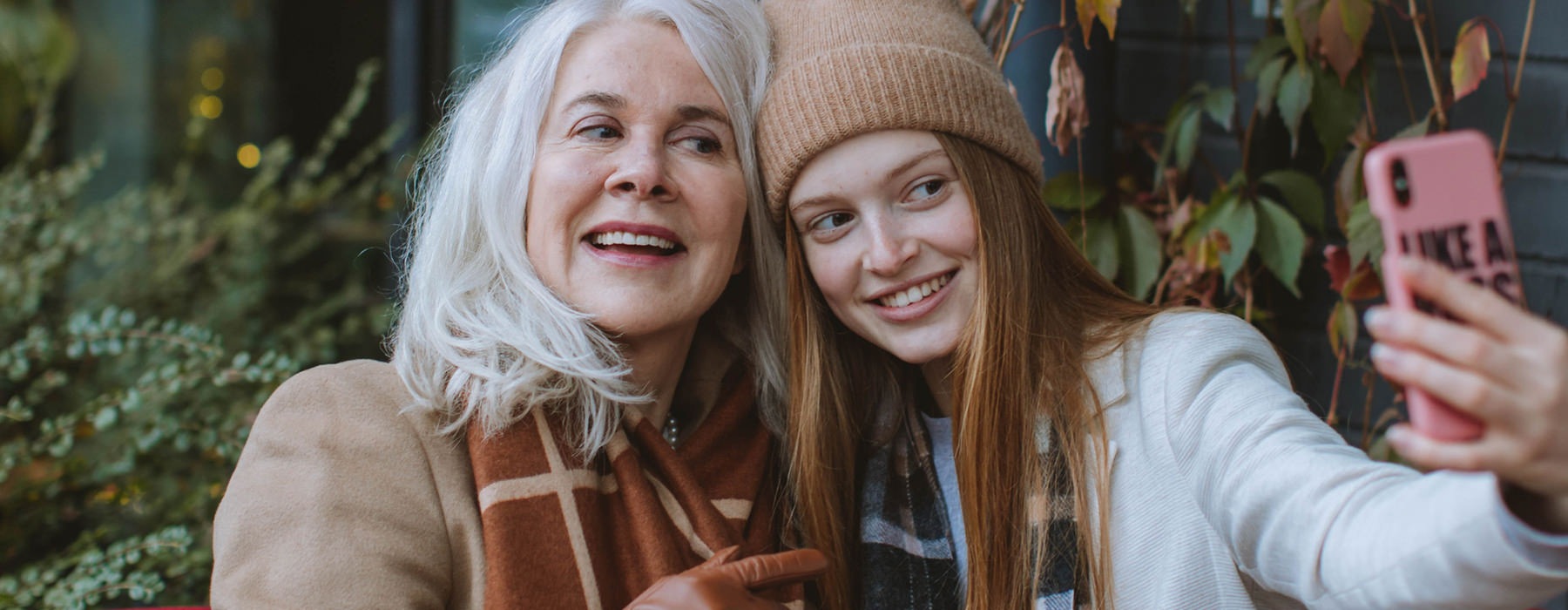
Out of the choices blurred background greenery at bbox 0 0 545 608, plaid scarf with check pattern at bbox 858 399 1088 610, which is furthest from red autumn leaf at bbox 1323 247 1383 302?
blurred background greenery at bbox 0 0 545 608

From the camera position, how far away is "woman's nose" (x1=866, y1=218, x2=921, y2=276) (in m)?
1.57

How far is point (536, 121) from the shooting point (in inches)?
65.5

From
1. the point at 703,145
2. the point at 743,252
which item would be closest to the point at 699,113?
the point at 703,145

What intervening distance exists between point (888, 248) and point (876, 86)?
22 centimetres

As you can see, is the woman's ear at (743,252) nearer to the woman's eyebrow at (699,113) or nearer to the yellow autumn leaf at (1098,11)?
the woman's eyebrow at (699,113)

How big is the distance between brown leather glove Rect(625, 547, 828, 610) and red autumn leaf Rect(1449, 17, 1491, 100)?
1213 millimetres

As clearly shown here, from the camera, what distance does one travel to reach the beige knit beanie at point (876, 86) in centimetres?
159

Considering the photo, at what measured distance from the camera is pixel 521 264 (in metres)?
1.65

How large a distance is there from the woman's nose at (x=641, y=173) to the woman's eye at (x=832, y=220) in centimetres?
21

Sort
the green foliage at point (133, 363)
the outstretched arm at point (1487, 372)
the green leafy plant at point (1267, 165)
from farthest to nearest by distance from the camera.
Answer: the green foliage at point (133, 363) < the green leafy plant at point (1267, 165) < the outstretched arm at point (1487, 372)

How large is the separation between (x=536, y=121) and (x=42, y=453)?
4.37ft

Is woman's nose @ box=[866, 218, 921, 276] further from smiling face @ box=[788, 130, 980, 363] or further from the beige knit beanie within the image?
the beige knit beanie

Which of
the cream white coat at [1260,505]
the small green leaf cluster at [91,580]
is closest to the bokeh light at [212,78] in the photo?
the small green leaf cluster at [91,580]

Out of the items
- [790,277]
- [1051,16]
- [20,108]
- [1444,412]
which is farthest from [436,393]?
[20,108]
